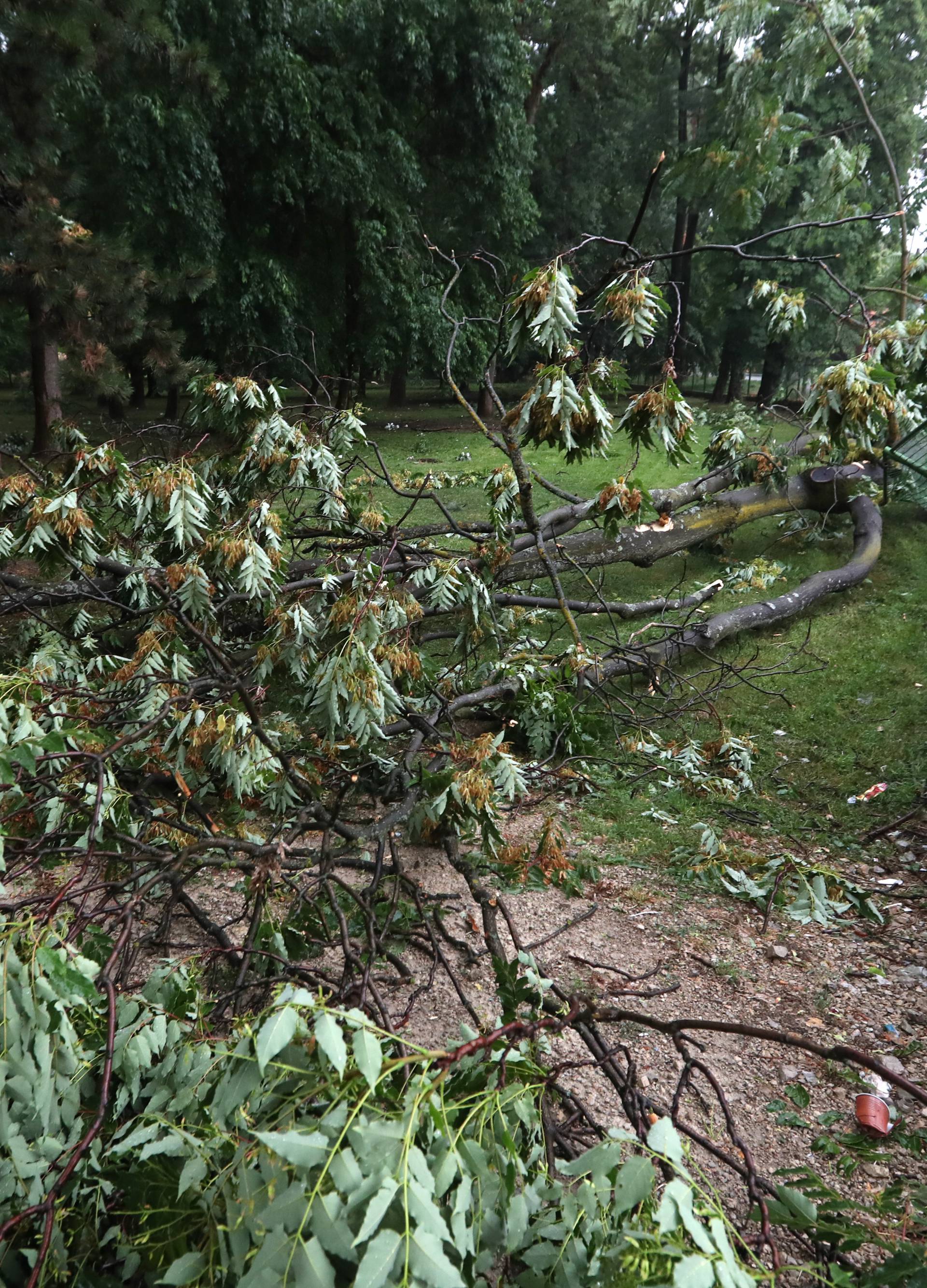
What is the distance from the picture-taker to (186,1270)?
1.08m

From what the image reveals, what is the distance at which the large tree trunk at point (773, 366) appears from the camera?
18.6 m

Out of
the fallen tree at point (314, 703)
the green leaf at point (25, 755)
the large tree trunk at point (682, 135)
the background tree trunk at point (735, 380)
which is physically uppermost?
the large tree trunk at point (682, 135)

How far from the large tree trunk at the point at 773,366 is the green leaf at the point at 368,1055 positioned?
19478 mm

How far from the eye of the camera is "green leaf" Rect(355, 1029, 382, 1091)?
3.22 feet

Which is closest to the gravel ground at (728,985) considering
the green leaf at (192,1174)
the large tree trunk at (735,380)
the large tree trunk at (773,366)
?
the green leaf at (192,1174)

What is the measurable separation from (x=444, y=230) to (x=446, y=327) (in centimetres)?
215

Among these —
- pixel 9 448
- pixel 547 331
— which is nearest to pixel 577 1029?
pixel 547 331

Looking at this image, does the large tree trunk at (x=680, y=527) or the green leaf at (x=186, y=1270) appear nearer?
the green leaf at (x=186, y=1270)

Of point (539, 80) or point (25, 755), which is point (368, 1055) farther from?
point (539, 80)

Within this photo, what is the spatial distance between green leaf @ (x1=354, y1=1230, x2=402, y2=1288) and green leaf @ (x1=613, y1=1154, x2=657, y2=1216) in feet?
1.11

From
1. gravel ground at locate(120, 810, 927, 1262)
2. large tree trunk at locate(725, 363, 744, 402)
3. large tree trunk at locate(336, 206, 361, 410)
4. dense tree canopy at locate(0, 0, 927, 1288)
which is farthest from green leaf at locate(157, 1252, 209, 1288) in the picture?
large tree trunk at locate(725, 363, 744, 402)

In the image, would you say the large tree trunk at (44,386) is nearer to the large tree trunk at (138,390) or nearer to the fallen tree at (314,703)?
the fallen tree at (314,703)

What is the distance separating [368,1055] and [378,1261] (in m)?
0.20

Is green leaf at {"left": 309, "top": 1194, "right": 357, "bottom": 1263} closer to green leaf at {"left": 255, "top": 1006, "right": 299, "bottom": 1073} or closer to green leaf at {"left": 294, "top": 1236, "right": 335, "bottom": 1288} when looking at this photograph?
green leaf at {"left": 294, "top": 1236, "right": 335, "bottom": 1288}
